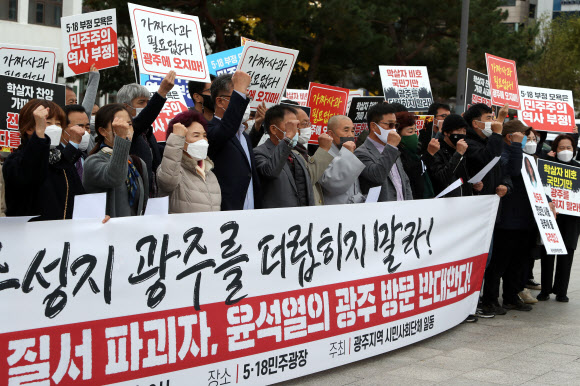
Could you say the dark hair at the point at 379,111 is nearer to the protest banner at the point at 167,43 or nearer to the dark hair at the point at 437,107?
the protest banner at the point at 167,43

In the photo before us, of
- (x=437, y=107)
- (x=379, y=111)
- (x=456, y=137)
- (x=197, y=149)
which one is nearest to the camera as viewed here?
(x=197, y=149)

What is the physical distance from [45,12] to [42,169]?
3349cm

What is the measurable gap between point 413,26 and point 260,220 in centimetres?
2653

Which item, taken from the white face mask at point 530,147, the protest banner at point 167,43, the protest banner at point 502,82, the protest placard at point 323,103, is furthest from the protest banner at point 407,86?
the protest banner at point 167,43

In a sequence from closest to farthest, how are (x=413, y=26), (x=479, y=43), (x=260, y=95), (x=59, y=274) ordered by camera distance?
(x=59, y=274) → (x=260, y=95) → (x=479, y=43) → (x=413, y=26)

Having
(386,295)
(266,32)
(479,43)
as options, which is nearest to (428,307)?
(386,295)

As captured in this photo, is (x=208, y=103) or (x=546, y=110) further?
(x=546, y=110)

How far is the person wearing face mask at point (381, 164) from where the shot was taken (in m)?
6.60

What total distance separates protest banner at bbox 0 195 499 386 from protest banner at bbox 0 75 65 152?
8.27ft

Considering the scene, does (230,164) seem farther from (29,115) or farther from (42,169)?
(42,169)

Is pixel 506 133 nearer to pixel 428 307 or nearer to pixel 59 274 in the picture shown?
pixel 428 307

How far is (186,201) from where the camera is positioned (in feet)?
17.1

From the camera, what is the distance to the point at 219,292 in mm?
4703

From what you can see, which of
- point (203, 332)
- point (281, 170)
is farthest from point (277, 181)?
point (203, 332)
